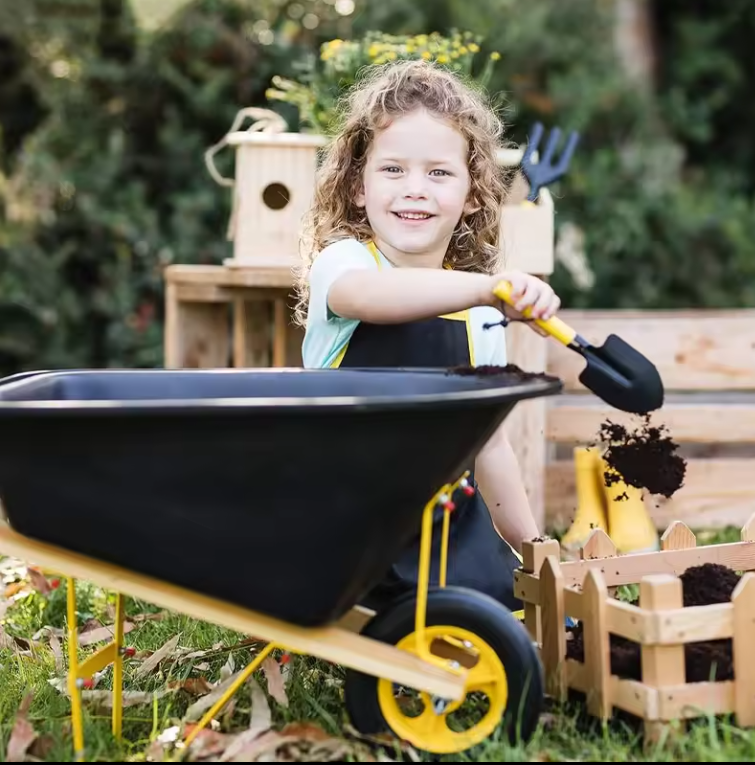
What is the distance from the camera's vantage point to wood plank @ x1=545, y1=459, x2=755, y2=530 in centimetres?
312

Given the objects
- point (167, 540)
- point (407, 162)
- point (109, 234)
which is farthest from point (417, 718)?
point (109, 234)

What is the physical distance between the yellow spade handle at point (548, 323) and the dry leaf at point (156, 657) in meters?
0.89

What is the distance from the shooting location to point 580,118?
5332 millimetres

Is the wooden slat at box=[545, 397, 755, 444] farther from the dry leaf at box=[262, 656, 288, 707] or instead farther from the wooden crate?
the dry leaf at box=[262, 656, 288, 707]

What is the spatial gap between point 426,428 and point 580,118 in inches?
165

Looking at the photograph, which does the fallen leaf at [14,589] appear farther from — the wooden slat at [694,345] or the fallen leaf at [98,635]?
the wooden slat at [694,345]

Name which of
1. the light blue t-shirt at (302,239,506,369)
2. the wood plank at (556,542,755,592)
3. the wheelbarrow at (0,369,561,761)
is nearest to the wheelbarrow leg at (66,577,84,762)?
the wheelbarrow at (0,369,561,761)

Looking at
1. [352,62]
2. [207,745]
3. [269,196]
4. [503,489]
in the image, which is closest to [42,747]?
[207,745]

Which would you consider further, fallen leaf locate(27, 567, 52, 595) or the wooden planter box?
fallen leaf locate(27, 567, 52, 595)

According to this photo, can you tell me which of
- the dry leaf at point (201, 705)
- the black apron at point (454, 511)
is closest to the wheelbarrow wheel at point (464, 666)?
the dry leaf at point (201, 705)

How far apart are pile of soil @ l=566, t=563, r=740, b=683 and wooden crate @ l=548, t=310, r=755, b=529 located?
125cm

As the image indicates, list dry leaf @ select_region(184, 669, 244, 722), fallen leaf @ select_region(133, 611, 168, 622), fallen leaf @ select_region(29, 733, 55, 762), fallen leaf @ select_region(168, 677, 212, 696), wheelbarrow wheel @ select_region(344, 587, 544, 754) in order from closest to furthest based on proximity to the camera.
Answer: wheelbarrow wheel @ select_region(344, 587, 544, 754)
fallen leaf @ select_region(29, 733, 55, 762)
dry leaf @ select_region(184, 669, 244, 722)
fallen leaf @ select_region(168, 677, 212, 696)
fallen leaf @ select_region(133, 611, 168, 622)

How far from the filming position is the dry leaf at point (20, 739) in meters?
1.60

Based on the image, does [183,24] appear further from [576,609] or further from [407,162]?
[576,609]
